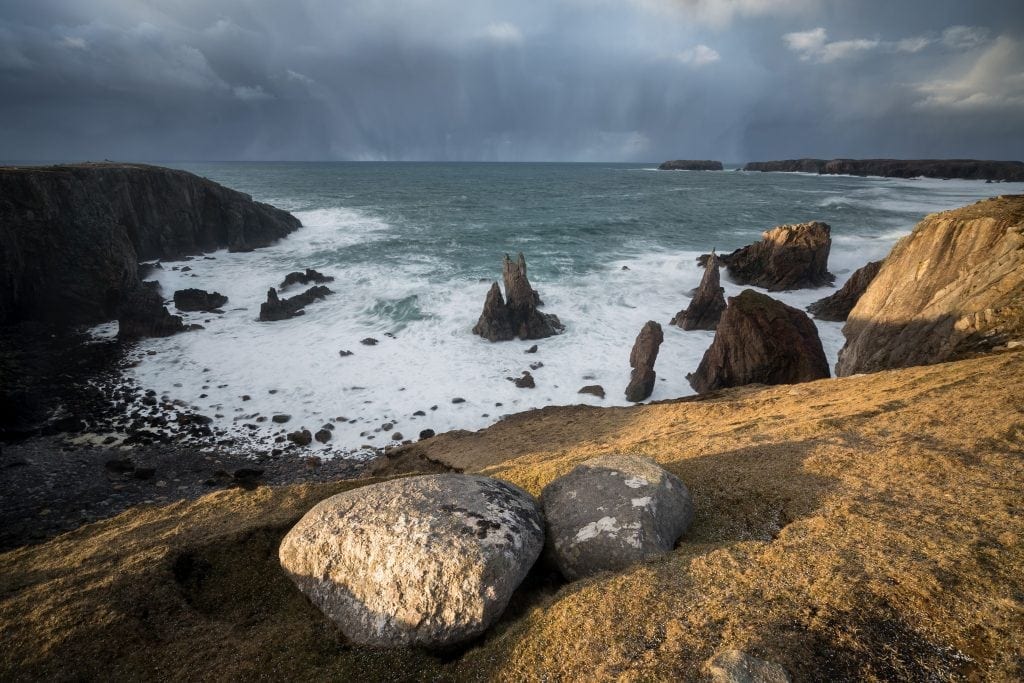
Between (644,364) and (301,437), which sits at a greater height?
(644,364)

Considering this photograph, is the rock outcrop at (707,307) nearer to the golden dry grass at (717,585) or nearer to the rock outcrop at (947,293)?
the rock outcrop at (947,293)

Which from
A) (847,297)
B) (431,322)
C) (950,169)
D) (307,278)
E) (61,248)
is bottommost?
(431,322)

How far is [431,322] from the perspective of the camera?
29609 millimetres

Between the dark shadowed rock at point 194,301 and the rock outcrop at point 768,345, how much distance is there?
32591 millimetres

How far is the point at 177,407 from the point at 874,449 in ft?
77.0

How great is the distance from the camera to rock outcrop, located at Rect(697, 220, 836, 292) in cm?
3497

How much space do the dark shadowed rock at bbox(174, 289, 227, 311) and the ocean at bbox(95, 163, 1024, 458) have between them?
874mm

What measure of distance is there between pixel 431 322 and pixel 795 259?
2754cm

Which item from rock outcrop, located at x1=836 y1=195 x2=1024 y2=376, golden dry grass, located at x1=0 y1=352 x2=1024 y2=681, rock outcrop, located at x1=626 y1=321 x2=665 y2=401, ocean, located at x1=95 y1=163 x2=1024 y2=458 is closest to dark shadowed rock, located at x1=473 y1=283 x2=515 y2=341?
ocean, located at x1=95 y1=163 x2=1024 y2=458

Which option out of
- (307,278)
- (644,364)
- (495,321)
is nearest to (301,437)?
(495,321)

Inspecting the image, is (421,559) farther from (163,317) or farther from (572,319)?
(163,317)

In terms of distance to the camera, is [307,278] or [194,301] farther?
[307,278]

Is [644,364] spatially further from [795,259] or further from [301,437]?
[795,259]

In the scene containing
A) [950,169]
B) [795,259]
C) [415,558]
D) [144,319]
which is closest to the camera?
[415,558]
